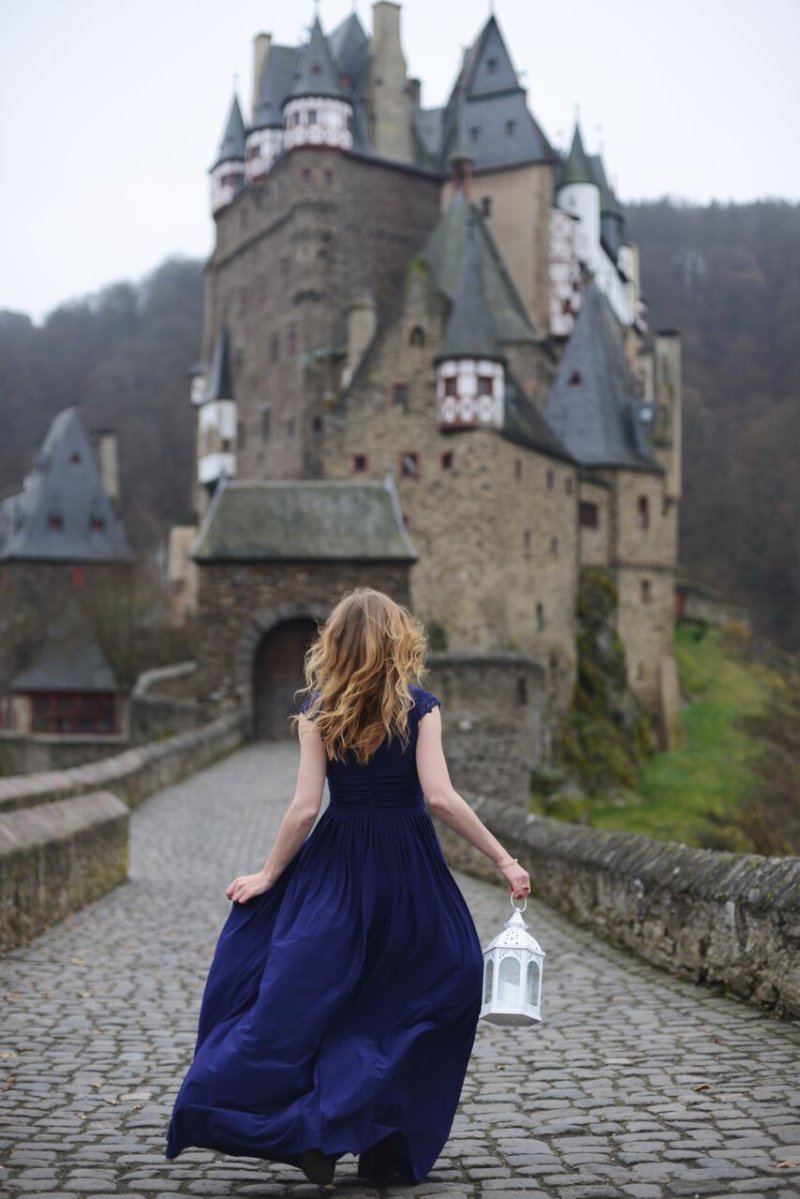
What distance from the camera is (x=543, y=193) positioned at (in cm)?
5094

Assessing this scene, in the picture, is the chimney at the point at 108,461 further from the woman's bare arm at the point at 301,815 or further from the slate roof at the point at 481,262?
the woman's bare arm at the point at 301,815

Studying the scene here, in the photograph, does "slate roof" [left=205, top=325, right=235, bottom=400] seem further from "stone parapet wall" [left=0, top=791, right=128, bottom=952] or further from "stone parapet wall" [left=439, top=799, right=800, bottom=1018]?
"stone parapet wall" [left=439, top=799, right=800, bottom=1018]

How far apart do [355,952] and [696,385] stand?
2868 inches

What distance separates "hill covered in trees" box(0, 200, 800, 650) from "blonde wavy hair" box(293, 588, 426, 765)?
216ft

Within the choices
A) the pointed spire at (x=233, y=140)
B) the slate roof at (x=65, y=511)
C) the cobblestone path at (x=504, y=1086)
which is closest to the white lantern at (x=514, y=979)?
the cobblestone path at (x=504, y=1086)

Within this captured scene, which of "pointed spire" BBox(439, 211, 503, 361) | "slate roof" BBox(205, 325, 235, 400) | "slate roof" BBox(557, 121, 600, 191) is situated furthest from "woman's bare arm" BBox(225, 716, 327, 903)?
"slate roof" BBox(557, 121, 600, 191)

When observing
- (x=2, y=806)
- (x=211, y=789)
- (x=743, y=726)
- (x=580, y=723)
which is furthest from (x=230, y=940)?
(x=743, y=726)

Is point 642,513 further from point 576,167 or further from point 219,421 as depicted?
point 219,421

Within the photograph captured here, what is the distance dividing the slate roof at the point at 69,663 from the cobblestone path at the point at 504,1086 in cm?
4094

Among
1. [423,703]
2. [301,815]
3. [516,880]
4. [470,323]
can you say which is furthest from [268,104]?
[516,880]

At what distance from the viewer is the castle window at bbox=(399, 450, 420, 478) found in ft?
134

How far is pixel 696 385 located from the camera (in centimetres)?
7444

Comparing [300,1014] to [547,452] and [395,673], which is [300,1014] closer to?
[395,673]

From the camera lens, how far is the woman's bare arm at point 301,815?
13.9 ft
